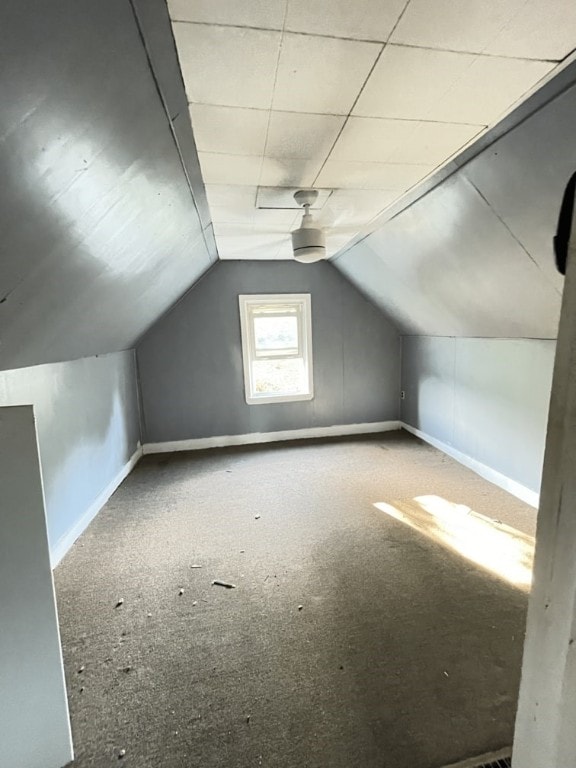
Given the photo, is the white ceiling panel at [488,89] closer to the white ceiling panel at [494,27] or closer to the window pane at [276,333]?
the white ceiling panel at [494,27]

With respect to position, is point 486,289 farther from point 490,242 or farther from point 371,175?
point 371,175

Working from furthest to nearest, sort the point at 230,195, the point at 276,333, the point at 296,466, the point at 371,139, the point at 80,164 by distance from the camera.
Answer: the point at 276,333, the point at 296,466, the point at 230,195, the point at 371,139, the point at 80,164

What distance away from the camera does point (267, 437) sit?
14.9 feet

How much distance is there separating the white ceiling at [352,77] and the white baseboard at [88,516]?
6.85 feet

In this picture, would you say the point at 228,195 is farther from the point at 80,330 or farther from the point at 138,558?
the point at 138,558

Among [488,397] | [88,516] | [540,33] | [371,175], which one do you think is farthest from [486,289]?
[88,516]

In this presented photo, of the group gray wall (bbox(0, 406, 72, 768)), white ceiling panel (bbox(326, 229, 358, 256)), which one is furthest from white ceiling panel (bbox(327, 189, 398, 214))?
gray wall (bbox(0, 406, 72, 768))

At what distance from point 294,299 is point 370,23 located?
3.33 m

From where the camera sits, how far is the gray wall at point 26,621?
41.1 inches

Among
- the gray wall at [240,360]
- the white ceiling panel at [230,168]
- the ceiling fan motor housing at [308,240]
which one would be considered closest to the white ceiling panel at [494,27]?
the white ceiling panel at [230,168]

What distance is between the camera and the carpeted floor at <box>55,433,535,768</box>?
1241 mm

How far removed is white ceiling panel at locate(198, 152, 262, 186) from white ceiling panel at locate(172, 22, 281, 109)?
0.43 m

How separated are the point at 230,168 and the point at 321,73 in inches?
31.5

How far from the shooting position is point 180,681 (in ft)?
4.77
